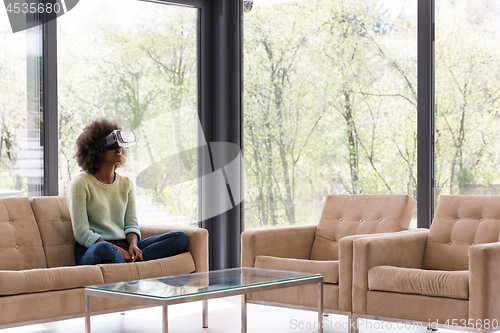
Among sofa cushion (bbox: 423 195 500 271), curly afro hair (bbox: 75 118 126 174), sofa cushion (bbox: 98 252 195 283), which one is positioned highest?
curly afro hair (bbox: 75 118 126 174)

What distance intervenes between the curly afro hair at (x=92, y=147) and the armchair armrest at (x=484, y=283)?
2.42 meters

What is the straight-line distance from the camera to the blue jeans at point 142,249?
3582 mm

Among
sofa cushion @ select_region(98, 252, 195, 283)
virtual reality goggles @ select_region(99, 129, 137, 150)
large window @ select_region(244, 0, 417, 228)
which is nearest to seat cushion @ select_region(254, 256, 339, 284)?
sofa cushion @ select_region(98, 252, 195, 283)

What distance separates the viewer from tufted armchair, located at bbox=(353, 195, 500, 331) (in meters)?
2.78

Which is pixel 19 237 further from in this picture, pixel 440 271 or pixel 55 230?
pixel 440 271

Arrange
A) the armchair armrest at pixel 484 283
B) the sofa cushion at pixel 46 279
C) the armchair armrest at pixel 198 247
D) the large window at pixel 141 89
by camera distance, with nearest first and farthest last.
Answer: the armchair armrest at pixel 484 283 → the sofa cushion at pixel 46 279 → the armchair armrest at pixel 198 247 → the large window at pixel 141 89

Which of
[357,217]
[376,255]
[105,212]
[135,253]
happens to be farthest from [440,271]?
[105,212]

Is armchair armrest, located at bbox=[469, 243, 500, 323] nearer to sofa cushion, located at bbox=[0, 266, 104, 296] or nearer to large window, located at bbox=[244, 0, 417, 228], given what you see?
large window, located at bbox=[244, 0, 417, 228]

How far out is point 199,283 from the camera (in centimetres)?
287

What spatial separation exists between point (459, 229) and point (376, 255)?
62 cm

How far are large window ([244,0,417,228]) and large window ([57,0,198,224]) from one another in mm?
562

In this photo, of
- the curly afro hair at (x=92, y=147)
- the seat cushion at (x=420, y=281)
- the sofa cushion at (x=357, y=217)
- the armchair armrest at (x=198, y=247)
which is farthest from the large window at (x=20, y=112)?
the seat cushion at (x=420, y=281)

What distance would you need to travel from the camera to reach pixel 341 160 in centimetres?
484

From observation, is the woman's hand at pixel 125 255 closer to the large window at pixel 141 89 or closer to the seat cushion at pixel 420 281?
the large window at pixel 141 89
